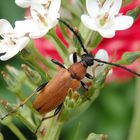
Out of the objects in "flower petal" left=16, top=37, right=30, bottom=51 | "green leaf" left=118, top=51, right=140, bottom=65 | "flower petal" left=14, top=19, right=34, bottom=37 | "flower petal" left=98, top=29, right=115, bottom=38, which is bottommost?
"green leaf" left=118, top=51, right=140, bottom=65

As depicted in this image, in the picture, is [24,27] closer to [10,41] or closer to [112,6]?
[10,41]

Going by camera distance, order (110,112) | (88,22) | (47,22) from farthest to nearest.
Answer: (110,112) → (47,22) → (88,22)

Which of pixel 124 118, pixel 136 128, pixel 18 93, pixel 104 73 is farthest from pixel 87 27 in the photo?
pixel 124 118

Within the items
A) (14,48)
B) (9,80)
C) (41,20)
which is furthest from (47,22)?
(9,80)

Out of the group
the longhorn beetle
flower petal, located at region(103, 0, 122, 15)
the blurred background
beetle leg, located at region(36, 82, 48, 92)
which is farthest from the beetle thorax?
the blurred background

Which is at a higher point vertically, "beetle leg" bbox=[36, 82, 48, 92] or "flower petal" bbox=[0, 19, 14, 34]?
"flower petal" bbox=[0, 19, 14, 34]

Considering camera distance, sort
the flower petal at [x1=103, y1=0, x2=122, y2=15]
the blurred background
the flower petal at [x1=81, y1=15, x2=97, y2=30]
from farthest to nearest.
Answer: the blurred background < the flower petal at [x1=103, y1=0, x2=122, y2=15] < the flower petal at [x1=81, y1=15, x2=97, y2=30]

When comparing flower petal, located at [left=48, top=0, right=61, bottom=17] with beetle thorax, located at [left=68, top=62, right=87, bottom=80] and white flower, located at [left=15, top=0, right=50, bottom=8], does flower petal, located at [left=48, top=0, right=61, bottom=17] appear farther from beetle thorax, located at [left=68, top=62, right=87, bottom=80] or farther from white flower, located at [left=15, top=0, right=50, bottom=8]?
beetle thorax, located at [left=68, top=62, right=87, bottom=80]
